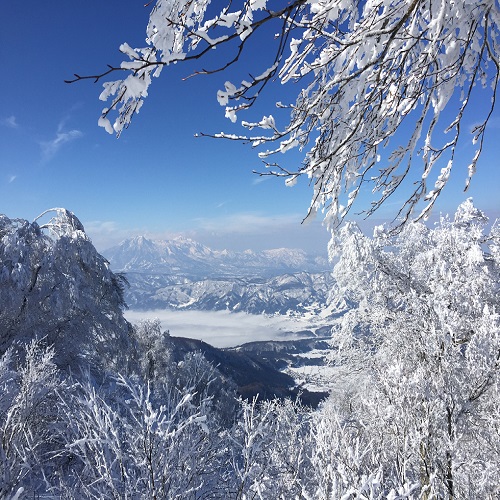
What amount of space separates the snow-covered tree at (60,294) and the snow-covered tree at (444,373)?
9941 mm

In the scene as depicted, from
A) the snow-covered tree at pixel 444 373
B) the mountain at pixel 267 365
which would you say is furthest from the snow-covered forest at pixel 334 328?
the mountain at pixel 267 365

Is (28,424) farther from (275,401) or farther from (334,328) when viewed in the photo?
(334,328)

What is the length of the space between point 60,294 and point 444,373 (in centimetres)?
1146

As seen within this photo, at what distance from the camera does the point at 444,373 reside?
5352 mm

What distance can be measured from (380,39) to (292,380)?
91.5m

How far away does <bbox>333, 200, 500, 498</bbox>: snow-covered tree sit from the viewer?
484 centimetres

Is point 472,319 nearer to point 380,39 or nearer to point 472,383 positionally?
point 472,383

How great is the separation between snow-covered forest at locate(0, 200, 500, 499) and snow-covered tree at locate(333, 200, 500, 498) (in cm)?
3

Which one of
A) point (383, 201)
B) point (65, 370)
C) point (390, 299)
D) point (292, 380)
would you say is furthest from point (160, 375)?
point (292, 380)

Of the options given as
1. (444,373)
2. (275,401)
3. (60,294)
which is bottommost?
(275,401)

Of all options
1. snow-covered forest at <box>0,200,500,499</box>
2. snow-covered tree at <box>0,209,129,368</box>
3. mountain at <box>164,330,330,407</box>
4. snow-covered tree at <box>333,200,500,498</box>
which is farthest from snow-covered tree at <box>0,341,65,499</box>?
snow-covered tree at <box>333,200,500,498</box>

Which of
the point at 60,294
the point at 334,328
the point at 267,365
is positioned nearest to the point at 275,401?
the point at 334,328

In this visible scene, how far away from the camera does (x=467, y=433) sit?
5305mm

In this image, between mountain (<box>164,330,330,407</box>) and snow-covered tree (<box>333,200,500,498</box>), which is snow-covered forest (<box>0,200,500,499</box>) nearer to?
snow-covered tree (<box>333,200,500,498</box>)
